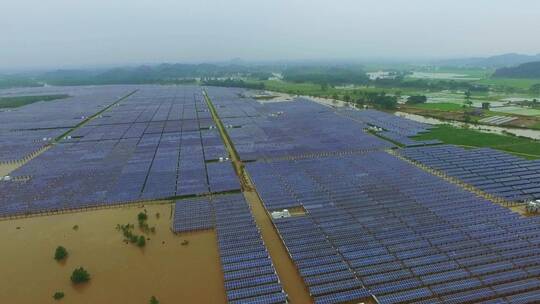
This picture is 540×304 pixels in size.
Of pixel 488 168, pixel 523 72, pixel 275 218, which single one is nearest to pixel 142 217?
pixel 275 218

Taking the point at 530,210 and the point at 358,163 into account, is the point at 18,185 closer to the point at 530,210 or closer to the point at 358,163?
the point at 358,163

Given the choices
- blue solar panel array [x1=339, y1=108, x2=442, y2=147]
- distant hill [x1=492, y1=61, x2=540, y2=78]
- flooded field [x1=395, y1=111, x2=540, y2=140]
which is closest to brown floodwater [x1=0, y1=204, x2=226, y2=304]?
blue solar panel array [x1=339, y1=108, x2=442, y2=147]

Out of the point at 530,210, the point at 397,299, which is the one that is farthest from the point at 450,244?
the point at 530,210

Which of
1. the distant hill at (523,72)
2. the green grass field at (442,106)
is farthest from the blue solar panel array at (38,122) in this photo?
the distant hill at (523,72)

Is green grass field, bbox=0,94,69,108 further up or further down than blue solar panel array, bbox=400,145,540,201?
further up

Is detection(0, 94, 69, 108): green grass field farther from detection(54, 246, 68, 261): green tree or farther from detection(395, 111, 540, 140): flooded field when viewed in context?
detection(395, 111, 540, 140): flooded field

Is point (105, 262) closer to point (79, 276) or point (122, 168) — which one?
point (79, 276)

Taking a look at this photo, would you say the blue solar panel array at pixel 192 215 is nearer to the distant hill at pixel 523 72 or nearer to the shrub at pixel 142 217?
the shrub at pixel 142 217
